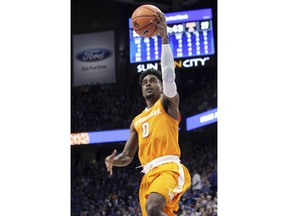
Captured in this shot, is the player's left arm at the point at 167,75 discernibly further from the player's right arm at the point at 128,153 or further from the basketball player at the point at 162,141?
the player's right arm at the point at 128,153

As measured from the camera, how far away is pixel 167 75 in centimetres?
622

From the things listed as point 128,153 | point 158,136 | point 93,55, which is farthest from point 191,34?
point 158,136

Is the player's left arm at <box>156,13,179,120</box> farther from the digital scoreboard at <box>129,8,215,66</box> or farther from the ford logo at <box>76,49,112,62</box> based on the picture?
the ford logo at <box>76,49,112,62</box>

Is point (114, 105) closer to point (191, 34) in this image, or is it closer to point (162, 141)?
point (191, 34)

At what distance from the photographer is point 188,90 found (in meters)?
A: 28.8

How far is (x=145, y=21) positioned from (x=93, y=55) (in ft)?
82.9

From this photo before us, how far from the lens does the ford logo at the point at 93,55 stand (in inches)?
1241

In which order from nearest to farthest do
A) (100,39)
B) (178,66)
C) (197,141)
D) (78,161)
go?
(178,66), (197,141), (78,161), (100,39)

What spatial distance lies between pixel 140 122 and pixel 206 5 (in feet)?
70.1

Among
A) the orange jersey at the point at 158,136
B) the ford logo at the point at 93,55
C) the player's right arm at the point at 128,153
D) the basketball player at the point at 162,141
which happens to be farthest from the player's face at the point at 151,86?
the ford logo at the point at 93,55

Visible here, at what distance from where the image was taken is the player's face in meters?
6.67
